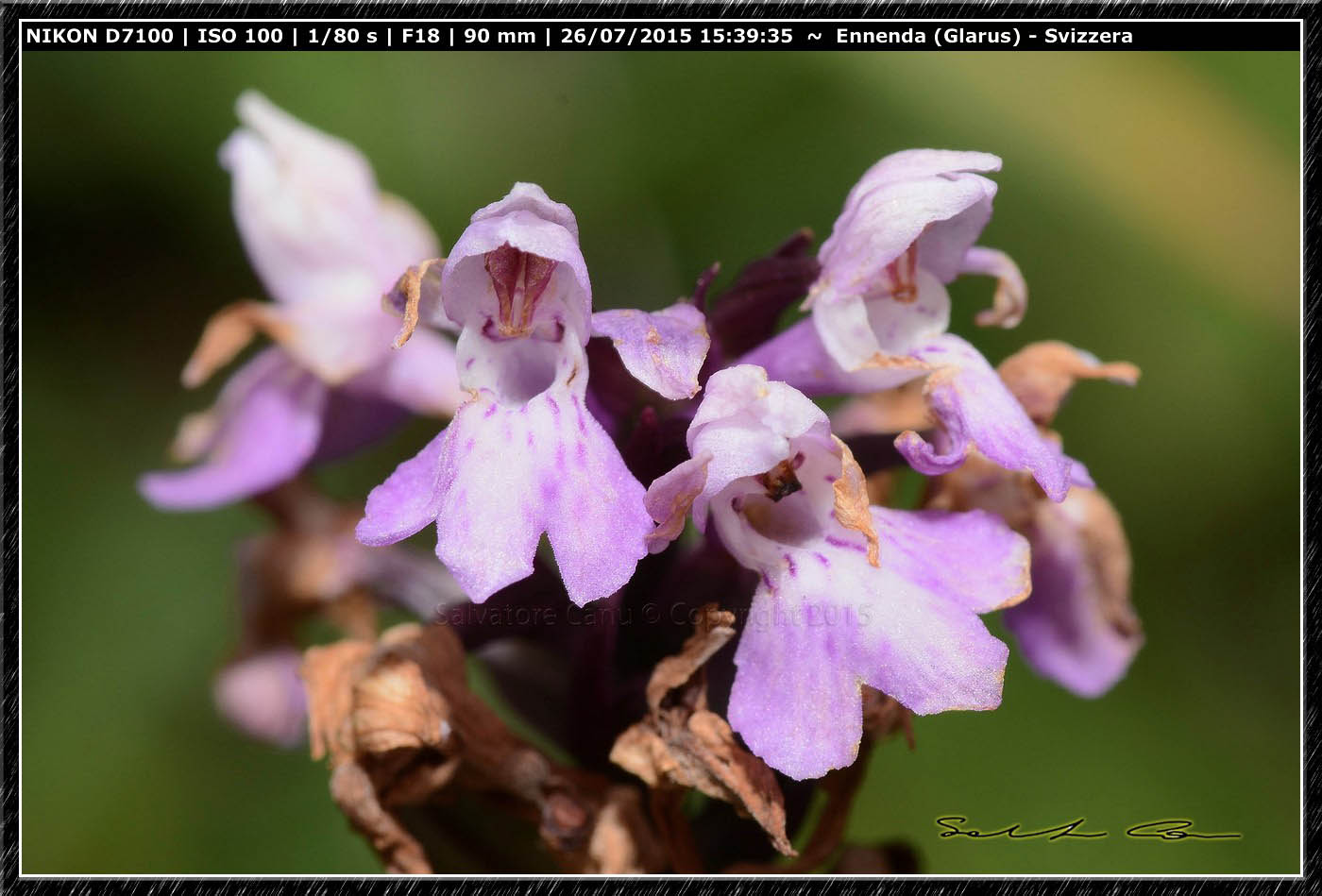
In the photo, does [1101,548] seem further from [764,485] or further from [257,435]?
[257,435]

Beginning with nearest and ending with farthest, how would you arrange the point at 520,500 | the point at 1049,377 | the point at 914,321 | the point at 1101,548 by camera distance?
the point at 520,500
the point at 914,321
the point at 1049,377
the point at 1101,548

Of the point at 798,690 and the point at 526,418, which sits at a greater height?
the point at 526,418

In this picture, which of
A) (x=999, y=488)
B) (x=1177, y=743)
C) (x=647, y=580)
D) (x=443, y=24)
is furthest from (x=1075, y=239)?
(x=647, y=580)

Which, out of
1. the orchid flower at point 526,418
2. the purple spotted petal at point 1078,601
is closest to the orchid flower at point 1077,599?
the purple spotted petal at point 1078,601

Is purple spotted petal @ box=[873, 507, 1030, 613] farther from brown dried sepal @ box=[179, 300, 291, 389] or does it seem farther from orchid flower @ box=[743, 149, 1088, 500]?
brown dried sepal @ box=[179, 300, 291, 389]

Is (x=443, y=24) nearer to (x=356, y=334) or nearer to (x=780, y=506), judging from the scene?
(x=356, y=334)
